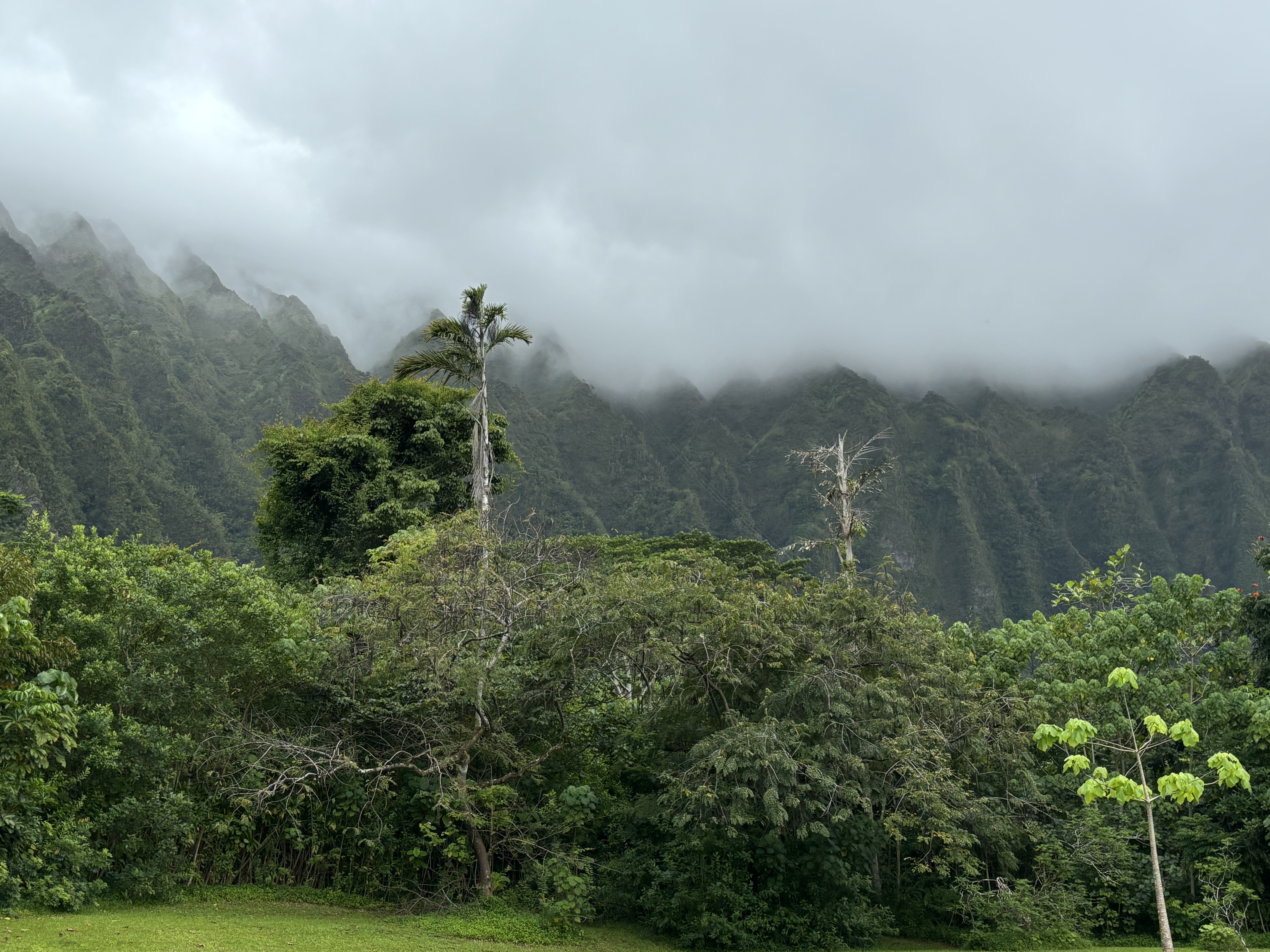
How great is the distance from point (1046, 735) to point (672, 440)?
11833 centimetres

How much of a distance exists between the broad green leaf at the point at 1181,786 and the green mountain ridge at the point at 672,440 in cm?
5984

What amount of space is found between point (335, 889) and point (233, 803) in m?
2.24

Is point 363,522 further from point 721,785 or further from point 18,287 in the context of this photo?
point 18,287

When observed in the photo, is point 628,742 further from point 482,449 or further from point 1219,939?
point 1219,939

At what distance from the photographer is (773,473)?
115438mm

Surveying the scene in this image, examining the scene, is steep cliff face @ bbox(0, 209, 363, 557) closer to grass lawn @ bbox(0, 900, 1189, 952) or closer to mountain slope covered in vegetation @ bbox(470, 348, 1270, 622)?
mountain slope covered in vegetation @ bbox(470, 348, 1270, 622)

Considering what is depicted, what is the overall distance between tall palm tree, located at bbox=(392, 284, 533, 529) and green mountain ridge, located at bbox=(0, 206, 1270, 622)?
44785 millimetres

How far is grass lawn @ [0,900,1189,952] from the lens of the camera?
8969mm

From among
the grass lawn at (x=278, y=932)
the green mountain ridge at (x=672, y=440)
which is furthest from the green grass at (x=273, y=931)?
the green mountain ridge at (x=672, y=440)

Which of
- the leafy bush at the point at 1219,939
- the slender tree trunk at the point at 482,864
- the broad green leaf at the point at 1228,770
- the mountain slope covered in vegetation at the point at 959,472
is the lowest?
the leafy bush at the point at 1219,939

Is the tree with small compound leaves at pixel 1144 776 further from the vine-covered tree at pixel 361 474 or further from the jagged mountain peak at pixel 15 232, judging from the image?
the jagged mountain peak at pixel 15 232

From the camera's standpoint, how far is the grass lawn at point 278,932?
29.4 ft

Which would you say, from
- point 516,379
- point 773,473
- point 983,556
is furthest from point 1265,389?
point 516,379

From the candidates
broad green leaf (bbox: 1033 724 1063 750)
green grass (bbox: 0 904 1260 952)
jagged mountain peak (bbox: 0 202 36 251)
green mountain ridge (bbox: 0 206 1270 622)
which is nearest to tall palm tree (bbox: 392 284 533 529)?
green grass (bbox: 0 904 1260 952)
